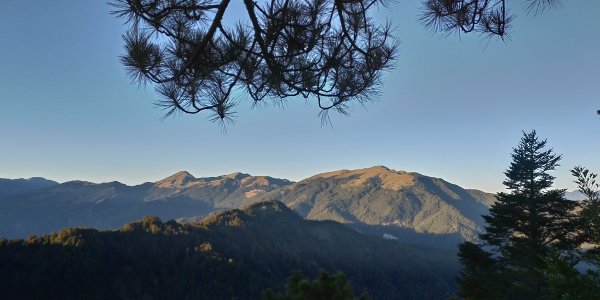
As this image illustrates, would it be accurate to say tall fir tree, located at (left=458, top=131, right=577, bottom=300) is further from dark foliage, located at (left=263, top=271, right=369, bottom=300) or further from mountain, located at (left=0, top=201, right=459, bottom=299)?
mountain, located at (left=0, top=201, right=459, bottom=299)

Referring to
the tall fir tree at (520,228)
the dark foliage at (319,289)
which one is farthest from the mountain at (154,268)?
the dark foliage at (319,289)

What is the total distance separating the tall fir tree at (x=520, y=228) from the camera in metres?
19.1

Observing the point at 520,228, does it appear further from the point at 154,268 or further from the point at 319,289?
the point at 154,268

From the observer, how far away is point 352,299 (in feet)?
57.0

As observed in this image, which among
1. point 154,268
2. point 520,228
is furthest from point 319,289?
point 154,268

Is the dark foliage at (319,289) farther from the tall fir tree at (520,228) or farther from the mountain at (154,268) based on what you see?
the mountain at (154,268)

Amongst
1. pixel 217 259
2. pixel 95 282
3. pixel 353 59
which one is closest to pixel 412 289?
pixel 217 259

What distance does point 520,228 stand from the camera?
22766mm

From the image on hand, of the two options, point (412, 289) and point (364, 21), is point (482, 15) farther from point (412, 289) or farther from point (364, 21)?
point (412, 289)

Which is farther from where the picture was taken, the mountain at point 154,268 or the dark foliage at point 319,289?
the mountain at point 154,268

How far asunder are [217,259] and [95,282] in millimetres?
40914

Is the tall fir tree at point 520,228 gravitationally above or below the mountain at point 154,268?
above

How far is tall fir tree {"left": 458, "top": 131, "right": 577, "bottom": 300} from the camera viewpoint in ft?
62.7

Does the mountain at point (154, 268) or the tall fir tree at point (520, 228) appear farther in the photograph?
the mountain at point (154, 268)
